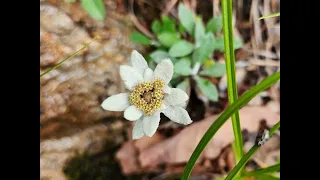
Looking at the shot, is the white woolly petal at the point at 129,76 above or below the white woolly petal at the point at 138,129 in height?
above

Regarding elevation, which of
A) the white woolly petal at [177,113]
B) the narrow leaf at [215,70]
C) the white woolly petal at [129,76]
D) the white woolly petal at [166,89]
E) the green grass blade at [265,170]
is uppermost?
the narrow leaf at [215,70]

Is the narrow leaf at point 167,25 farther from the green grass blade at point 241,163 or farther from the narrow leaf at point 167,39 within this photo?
the green grass blade at point 241,163

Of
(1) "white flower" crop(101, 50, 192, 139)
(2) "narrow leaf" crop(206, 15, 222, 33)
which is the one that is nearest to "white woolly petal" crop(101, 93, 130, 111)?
(1) "white flower" crop(101, 50, 192, 139)

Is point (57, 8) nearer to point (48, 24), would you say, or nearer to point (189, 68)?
point (48, 24)

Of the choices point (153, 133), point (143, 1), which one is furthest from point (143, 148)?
point (143, 1)

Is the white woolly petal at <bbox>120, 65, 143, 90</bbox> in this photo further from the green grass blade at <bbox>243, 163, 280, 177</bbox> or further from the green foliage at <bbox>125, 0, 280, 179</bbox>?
the green grass blade at <bbox>243, 163, 280, 177</bbox>

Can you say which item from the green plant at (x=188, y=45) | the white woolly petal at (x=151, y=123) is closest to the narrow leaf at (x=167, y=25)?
the green plant at (x=188, y=45)
